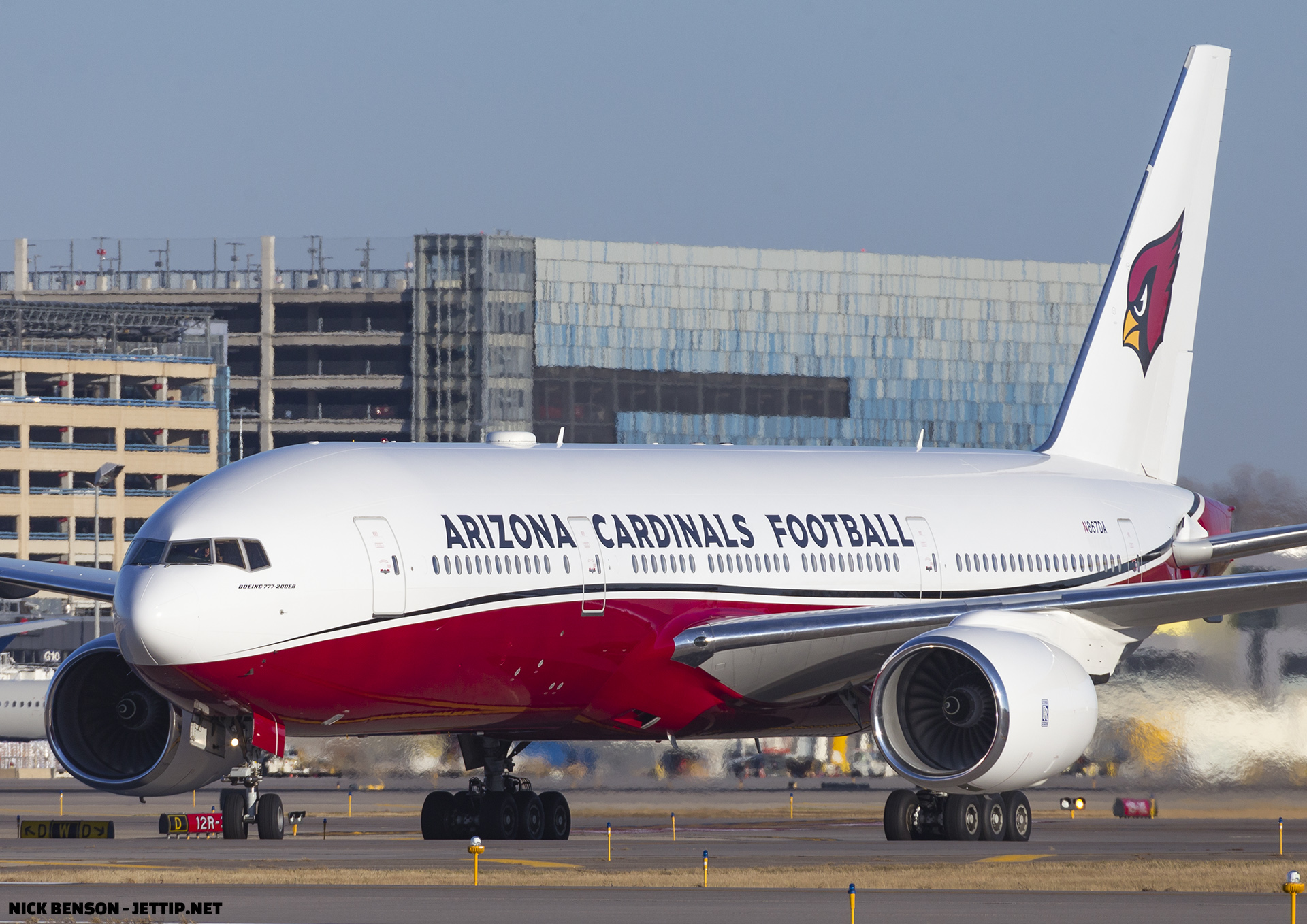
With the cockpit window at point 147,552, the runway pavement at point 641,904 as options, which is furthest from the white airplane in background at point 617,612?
the runway pavement at point 641,904

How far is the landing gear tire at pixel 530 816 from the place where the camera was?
28172 mm

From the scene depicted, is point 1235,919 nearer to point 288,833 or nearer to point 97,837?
point 288,833

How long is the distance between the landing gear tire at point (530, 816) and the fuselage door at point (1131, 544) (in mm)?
9529

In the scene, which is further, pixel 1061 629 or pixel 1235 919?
pixel 1061 629

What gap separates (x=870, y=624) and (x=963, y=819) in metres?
2.85

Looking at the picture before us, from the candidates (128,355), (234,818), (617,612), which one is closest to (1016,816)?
(617,612)

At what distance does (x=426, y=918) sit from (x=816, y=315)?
116 m

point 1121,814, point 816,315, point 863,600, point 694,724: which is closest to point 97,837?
point 694,724

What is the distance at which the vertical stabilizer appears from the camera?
33.2 metres

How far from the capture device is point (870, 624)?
2553 cm

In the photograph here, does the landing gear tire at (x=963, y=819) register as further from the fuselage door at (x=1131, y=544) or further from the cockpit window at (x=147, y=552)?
the cockpit window at (x=147, y=552)

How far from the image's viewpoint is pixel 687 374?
12756cm

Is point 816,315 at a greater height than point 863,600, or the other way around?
point 816,315

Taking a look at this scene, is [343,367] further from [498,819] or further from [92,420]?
[498,819]
